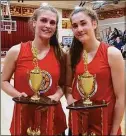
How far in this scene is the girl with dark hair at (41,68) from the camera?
796 millimetres

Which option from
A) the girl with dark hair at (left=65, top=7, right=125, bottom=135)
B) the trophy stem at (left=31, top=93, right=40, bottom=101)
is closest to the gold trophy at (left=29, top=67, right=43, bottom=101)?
the trophy stem at (left=31, top=93, right=40, bottom=101)

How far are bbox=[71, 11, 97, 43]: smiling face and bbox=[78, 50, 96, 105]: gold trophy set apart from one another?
0.06 m

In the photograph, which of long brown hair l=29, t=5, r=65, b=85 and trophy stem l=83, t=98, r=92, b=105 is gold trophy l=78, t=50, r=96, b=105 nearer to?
trophy stem l=83, t=98, r=92, b=105

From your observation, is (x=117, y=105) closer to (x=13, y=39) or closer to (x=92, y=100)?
(x=92, y=100)

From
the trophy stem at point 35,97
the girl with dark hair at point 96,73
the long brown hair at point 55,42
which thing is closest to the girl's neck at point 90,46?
the girl with dark hair at point 96,73

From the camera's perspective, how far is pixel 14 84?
95cm

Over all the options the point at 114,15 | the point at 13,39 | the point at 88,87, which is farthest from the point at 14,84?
the point at 13,39

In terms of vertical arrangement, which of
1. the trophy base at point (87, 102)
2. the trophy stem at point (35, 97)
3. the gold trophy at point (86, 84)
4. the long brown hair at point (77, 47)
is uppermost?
the long brown hair at point (77, 47)

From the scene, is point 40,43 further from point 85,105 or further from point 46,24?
point 85,105

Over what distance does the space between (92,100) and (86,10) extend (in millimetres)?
294

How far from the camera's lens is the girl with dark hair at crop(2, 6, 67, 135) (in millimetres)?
796

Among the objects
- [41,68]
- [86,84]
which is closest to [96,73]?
[86,84]

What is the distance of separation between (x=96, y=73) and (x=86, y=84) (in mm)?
53

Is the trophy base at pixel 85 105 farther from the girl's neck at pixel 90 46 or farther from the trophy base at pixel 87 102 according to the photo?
the girl's neck at pixel 90 46
